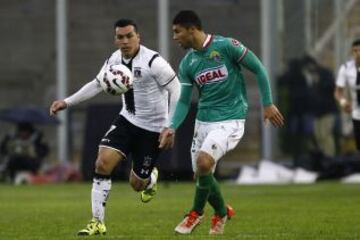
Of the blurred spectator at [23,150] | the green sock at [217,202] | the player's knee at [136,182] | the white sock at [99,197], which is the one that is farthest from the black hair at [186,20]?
the blurred spectator at [23,150]

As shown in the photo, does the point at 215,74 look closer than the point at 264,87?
No

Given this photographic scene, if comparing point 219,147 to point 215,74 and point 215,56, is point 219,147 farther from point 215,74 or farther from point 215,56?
point 215,56

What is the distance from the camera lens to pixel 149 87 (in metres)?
14.2

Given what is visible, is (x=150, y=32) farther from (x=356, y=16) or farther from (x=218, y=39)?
(x=218, y=39)

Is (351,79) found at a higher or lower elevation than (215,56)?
lower

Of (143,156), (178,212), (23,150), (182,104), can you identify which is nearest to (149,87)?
(143,156)

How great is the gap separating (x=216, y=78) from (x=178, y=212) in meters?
4.82

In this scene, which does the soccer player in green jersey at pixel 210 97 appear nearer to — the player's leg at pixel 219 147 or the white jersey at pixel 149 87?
the player's leg at pixel 219 147

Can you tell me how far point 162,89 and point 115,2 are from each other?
18.8 metres

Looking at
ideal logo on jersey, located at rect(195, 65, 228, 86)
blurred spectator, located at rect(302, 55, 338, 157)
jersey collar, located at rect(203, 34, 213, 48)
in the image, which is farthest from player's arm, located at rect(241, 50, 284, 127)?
blurred spectator, located at rect(302, 55, 338, 157)

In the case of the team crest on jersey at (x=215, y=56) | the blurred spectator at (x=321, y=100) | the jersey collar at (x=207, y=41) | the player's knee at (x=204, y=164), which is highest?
the jersey collar at (x=207, y=41)

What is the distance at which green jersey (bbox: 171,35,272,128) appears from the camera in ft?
42.3

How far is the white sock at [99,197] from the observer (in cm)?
1302

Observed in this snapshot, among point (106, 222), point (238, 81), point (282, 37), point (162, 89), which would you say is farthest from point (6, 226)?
point (282, 37)
